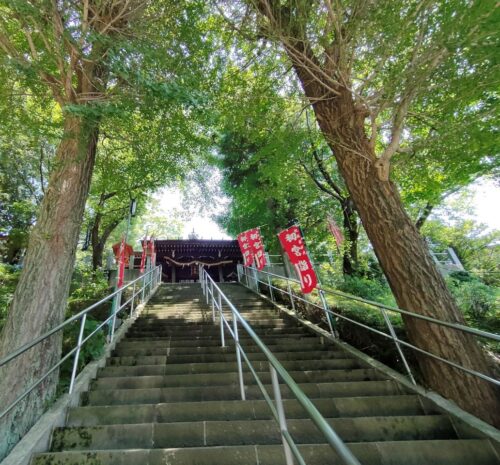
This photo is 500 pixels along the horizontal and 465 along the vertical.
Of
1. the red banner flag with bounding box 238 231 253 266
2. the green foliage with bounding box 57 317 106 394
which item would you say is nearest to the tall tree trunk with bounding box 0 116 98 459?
the green foliage with bounding box 57 317 106 394

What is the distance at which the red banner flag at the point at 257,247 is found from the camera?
8.65m

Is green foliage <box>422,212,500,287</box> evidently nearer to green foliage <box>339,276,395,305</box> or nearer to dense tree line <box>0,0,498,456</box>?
green foliage <box>339,276,395,305</box>

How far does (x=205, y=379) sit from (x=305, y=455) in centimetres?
155

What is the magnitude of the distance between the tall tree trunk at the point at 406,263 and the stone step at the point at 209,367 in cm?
111

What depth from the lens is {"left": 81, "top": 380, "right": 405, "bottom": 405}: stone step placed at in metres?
2.76

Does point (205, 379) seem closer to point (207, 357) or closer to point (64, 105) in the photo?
point (207, 357)

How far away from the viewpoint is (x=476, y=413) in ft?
7.81

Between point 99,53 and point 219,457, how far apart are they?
5.11 metres

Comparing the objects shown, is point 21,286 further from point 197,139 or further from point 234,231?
point 234,231

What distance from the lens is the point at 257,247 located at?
29.0 ft

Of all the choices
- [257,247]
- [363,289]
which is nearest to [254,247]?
[257,247]

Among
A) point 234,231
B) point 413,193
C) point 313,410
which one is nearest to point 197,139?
point 413,193

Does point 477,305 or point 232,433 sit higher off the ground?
point 477,305

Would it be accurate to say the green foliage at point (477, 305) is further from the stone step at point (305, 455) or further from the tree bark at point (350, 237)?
the tree bark at point (350, 237)
